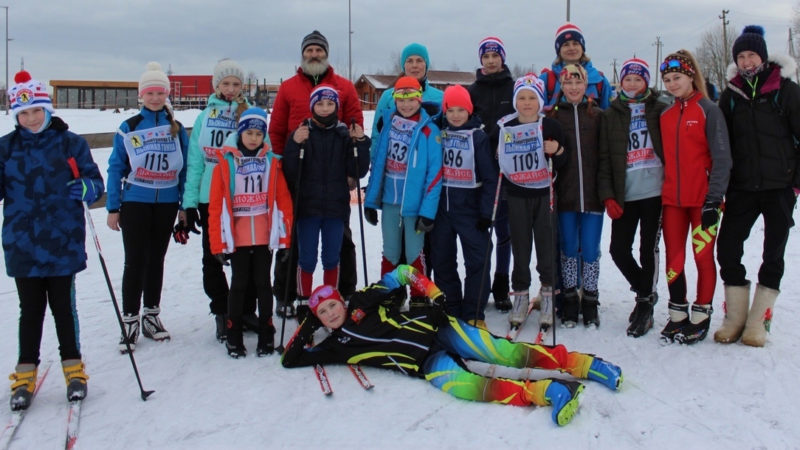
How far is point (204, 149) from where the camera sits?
471 centimetres

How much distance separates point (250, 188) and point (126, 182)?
101 centimetres

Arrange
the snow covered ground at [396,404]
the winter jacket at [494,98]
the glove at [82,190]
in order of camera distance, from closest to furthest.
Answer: the snow covered ground at [396,404]
the glove at [82,190]
the winter jacket at [494,98]

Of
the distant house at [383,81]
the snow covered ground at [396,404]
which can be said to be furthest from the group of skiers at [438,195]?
the distant house at [383,81]

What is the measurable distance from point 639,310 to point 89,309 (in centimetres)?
499

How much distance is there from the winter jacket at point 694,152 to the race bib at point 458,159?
4.83 feet

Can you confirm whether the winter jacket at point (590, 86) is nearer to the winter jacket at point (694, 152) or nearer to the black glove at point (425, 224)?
the winter jacket at point (694, 152)

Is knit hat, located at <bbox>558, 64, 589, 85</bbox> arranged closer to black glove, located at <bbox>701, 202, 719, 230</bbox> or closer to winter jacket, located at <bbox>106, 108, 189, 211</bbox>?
black glove, located at <bbox>701, 202, 719, 230</bbox>

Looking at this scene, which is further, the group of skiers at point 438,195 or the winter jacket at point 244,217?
the winter jacket at point 244,217

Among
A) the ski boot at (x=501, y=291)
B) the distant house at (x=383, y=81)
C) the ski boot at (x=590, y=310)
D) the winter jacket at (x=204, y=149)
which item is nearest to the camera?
the winter jacket at (x=204, y=149)

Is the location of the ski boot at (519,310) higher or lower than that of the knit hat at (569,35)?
lower

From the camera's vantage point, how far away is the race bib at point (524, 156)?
15.6 feet

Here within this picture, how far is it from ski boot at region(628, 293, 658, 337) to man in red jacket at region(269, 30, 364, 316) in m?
2.53

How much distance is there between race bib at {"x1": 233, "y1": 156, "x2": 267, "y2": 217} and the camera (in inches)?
175

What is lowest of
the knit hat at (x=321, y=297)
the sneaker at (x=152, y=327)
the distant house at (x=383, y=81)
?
the sneaker at (x=152, y=327)
